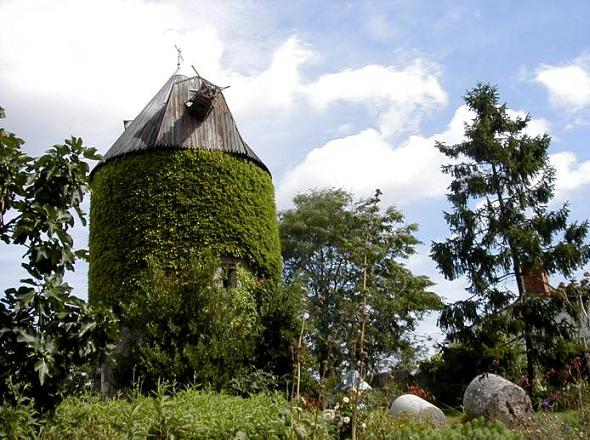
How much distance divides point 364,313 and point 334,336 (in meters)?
0.35

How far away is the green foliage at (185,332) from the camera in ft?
42.5

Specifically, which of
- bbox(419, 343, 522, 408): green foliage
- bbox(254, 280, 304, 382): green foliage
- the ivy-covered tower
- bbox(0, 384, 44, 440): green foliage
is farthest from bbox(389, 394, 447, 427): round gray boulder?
bbox(0, 384, 44, 440): green foliage

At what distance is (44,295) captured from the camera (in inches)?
198

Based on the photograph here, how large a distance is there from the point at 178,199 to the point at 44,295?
10605mm

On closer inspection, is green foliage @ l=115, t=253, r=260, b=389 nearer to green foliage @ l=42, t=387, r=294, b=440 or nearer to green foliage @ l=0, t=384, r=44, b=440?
green foliage @ l=42, t=387, r=294, b=440

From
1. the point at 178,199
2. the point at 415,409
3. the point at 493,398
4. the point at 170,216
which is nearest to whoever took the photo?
the point at 493,398

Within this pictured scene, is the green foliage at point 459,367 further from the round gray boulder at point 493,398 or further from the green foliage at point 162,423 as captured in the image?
the green foliage at point 162,423

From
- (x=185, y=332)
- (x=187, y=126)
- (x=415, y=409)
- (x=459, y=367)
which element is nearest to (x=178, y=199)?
(x=187, y=126)

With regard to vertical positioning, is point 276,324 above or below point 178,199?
below

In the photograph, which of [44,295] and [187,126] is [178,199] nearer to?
[187,126]

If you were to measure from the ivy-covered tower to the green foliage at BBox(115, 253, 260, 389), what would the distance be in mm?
1051

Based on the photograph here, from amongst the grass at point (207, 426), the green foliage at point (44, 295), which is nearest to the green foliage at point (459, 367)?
the grass at point (207, 426)

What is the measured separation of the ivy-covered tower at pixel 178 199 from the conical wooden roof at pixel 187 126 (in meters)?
0.03

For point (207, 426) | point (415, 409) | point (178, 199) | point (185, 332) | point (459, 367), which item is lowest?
point (207, 426)
